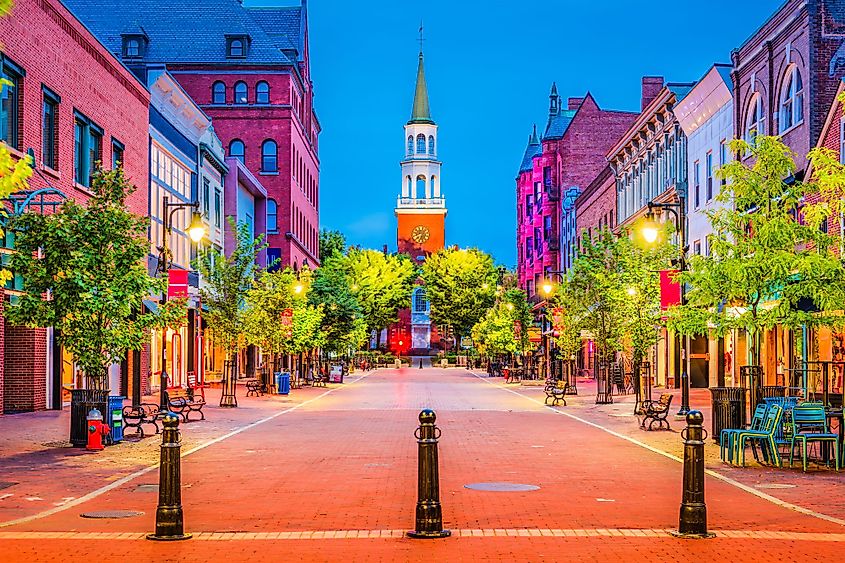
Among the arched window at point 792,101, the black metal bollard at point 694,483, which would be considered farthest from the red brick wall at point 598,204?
the black metal bollard at point 694,483

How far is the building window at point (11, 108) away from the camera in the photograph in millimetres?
28667

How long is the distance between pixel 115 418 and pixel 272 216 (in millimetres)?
60248

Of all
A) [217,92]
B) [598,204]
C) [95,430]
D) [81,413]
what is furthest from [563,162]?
[95,430]

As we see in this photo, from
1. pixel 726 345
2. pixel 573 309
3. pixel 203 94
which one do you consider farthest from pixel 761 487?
pixel 203 94

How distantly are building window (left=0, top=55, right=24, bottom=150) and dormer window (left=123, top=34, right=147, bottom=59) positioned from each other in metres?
47.2

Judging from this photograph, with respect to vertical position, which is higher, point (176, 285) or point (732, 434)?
point (176, 285)

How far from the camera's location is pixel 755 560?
35.3 feet

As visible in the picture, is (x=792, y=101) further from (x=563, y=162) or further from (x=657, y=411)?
(x=563, y=162)

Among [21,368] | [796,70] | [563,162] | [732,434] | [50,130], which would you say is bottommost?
[732,434]

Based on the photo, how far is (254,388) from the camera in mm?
44938

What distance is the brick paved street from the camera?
11320 millimetres

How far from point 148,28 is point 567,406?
2063 inches

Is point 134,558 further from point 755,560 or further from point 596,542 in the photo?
point 755,560

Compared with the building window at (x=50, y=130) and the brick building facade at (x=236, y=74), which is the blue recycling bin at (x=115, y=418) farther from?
the brick building facade at (x=236, y=74)
